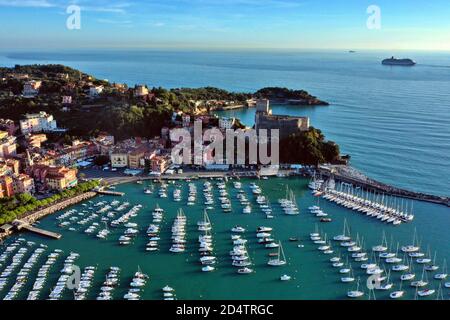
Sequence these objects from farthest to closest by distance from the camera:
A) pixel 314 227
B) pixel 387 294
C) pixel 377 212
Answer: pixel 377 212 → pixel 314 227 → pixel 387 294

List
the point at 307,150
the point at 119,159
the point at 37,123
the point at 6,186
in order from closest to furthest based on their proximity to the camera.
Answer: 1. the point at 6,186
2. the point at 119,159
3. the point at 307,150
4. the point at 37,123

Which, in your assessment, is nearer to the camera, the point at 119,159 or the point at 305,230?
the point at 305,230

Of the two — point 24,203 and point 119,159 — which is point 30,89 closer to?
point 119,159

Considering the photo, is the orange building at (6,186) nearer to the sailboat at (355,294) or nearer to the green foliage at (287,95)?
the sailboat at (355,294)

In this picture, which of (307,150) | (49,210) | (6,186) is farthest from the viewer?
(307,150)

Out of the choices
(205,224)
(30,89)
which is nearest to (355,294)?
(205,224)

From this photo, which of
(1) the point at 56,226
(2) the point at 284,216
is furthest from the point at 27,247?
(2) the point at 284,216

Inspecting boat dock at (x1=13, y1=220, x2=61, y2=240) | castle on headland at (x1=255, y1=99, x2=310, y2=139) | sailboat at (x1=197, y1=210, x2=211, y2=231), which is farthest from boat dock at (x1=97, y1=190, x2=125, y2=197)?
castle on headland at (x1=255, y1=99, x2=310, y2=139)

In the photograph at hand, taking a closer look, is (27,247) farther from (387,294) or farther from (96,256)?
(387,294)
